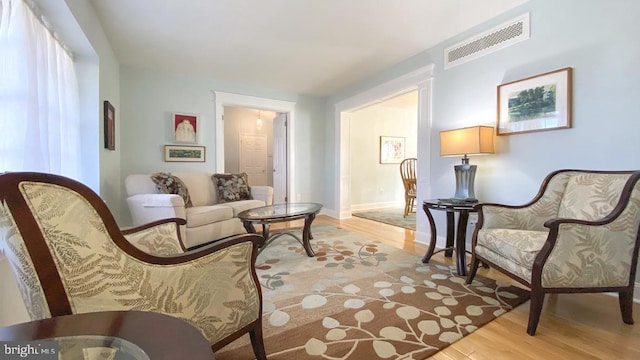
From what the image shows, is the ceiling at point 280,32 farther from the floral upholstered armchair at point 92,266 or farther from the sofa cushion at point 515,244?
the floral upholstered armchair at point 92,266

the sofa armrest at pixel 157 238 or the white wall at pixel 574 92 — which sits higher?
the white wall at pixel 574 92

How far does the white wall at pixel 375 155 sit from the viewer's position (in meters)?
5.83

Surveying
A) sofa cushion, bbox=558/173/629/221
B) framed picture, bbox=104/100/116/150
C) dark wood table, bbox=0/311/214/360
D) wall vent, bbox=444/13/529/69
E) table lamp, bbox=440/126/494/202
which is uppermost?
wall vent, bbox=444/13/529/69

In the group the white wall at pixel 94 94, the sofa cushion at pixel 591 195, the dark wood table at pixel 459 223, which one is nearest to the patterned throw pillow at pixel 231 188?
the white wall at pixel 94 94

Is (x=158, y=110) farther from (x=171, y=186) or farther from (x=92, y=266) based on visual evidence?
(x=92, y=266)

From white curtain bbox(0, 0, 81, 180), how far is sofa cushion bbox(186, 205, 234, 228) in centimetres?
110

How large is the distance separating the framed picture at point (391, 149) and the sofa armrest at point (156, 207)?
4.46m

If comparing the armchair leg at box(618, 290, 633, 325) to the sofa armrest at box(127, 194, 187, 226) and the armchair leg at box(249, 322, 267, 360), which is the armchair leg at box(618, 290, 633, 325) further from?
the sofa armrest at box(127, 194, 187, 226)

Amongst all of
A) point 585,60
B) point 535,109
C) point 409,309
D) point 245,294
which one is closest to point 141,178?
point 245,294

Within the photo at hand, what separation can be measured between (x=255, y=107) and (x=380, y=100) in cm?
208

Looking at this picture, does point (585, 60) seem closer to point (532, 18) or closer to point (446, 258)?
point (532, 18)

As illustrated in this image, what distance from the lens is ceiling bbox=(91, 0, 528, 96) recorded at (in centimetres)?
242

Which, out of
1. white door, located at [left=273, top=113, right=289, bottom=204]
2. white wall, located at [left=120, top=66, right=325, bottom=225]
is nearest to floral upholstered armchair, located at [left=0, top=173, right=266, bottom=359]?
white wall, located at [left=120, top=66, right=325, bottom=225]

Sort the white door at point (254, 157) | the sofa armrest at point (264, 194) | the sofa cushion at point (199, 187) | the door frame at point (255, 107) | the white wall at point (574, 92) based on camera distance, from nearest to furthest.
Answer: the white wall at point (574, 92) < the sofa cushion at point (199, 187) < the sofa armrest at point (264, 194) < the door frame at point (255, 107) < the white door at point (254, 157)
